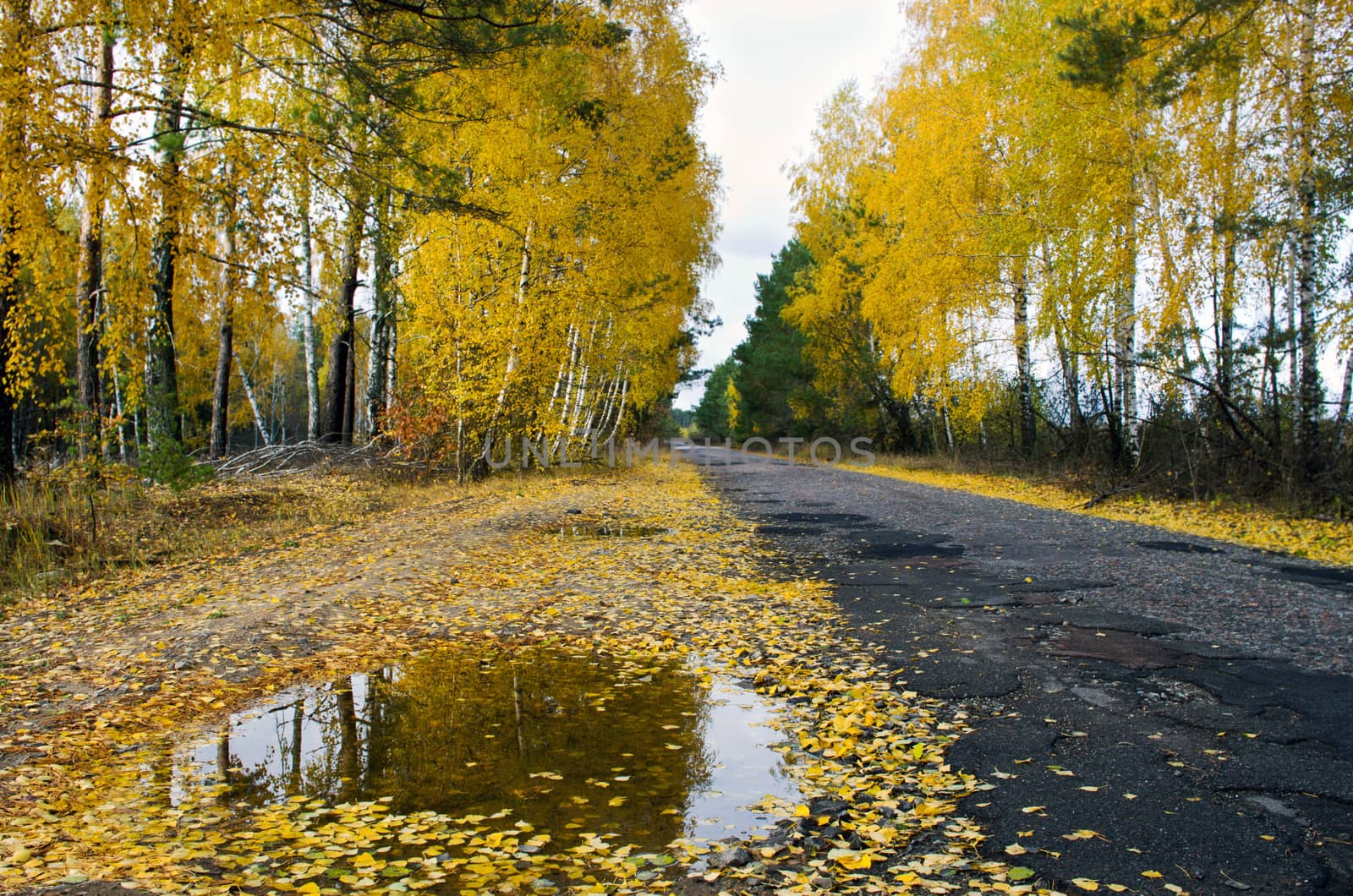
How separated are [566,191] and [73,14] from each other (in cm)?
846

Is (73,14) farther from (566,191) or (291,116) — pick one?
(566,191)

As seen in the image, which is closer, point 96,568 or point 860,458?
point 96,568

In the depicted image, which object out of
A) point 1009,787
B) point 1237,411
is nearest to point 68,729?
point 1009,787

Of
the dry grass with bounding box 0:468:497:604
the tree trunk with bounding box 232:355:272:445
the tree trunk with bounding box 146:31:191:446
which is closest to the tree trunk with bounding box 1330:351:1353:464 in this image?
the dry grass with bounding box 0:468:497:604

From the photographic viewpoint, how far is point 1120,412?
14148 mm

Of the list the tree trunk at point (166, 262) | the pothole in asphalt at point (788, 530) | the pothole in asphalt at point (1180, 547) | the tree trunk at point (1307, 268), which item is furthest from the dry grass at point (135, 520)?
the tree trunk at point (1307, 268)

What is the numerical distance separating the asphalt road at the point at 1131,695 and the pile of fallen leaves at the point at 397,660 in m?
0.29

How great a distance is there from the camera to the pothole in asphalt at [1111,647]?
4684 mm

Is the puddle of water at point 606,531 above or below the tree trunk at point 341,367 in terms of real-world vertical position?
below

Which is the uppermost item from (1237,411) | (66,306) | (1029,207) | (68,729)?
(1029,207)

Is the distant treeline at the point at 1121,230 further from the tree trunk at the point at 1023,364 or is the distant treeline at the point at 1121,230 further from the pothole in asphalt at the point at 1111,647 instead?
the pothole in asphalt at the point at 1111,647

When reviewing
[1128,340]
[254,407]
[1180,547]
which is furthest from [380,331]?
[1180,547]

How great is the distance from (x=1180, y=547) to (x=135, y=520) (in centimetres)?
1199

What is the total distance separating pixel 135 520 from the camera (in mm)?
9734
